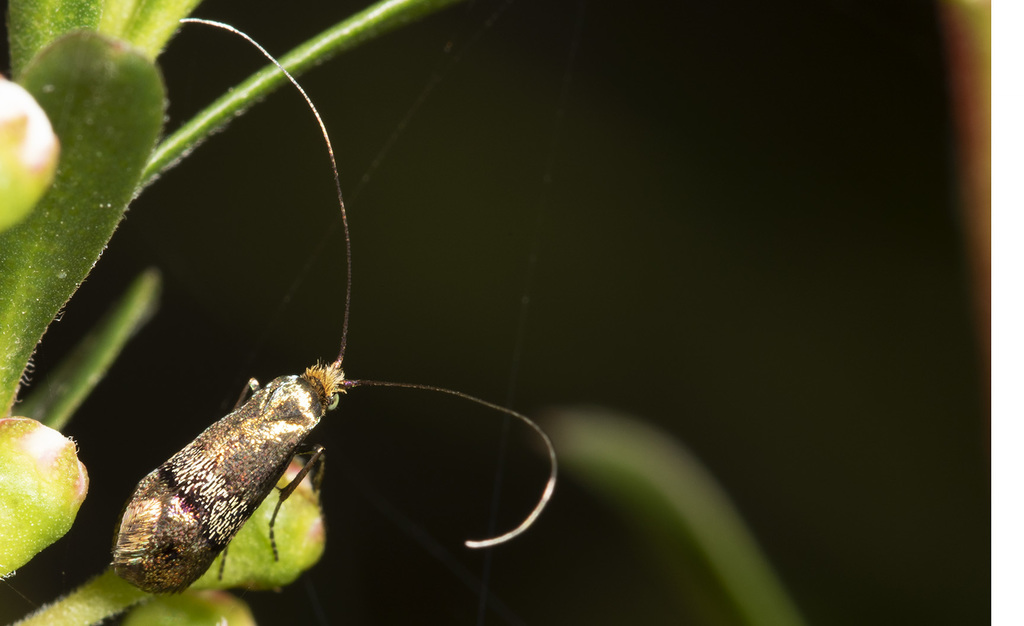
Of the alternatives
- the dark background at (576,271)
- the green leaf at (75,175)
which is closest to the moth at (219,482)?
the green leaf at (75,175)

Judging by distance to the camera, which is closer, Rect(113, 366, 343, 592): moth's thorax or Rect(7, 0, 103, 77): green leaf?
Rect(7, 0, 103, 77): green leaf

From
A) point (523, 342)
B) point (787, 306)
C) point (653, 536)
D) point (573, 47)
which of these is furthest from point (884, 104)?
point (653, 536)

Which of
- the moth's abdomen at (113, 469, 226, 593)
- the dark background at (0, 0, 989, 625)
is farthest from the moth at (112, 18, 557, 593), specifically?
the dark background at (0, 0, 989, 625)

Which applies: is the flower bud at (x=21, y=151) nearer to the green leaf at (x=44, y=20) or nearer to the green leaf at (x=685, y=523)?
the green leaf at (x=44, y=20)

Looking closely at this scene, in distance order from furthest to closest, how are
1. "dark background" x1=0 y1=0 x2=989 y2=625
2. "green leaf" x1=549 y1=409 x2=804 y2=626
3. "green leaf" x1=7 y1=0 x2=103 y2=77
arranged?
"dark background" x1=0 y1=0 x2=989 y2=625 < "green leaf" x1=549 y1=409 x2=804 y2=626 < "green leaf" x1=7 y1=0 x2=103 y2=77

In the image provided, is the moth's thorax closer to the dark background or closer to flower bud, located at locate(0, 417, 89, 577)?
flower bud, located at locate(0, 417, 89, 577)

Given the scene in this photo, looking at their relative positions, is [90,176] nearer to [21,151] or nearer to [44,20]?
[21,151]

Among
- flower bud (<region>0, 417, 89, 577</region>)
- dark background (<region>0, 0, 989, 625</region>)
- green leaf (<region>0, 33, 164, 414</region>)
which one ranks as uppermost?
green leaf (<region>0, 33, 164, 414</region>)
